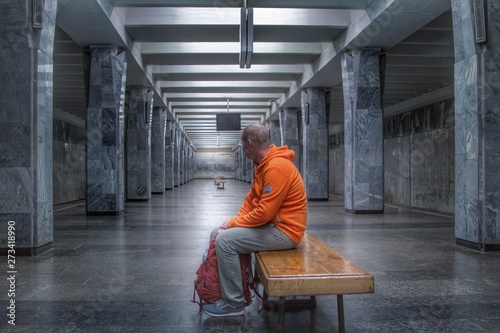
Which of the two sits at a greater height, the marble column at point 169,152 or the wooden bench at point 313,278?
the marble column at point 169,152

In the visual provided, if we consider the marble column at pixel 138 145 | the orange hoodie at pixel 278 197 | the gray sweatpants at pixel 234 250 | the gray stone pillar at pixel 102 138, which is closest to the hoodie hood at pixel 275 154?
the orange hoodie at pixel 278 197

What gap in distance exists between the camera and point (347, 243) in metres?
7.89

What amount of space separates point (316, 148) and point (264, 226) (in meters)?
15.9

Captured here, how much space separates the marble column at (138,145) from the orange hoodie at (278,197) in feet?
51.1

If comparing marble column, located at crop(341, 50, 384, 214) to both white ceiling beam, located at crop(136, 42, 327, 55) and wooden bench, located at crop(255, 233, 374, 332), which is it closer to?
white ceiling beam, located at crop(136, 42, 327, 55)

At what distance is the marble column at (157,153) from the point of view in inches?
978

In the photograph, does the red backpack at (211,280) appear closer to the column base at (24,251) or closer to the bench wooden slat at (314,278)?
the bench wooden slat at (314,278)

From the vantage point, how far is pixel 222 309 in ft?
12.9

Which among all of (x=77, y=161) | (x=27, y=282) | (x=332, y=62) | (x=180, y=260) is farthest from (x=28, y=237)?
(x=77, y=161)

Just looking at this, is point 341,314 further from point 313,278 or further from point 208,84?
point 208,84

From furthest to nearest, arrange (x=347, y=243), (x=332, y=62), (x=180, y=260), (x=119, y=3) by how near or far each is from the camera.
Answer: (x=332, y=62), (x=119, y=3), (x=347, y=243), (x=180, y=260)

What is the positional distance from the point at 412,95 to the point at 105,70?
14.9m

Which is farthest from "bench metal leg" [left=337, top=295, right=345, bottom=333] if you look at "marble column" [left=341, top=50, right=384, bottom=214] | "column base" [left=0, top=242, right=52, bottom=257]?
"marble column" [left=341, top=50, right=384, bottom=214]

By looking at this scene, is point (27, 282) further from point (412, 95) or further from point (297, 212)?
point (412, 95)
